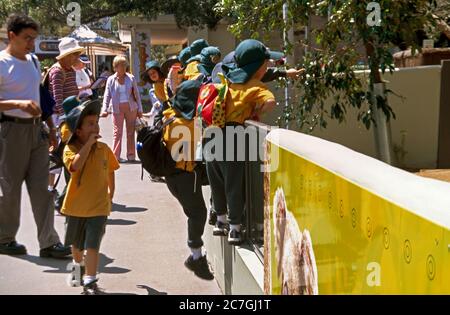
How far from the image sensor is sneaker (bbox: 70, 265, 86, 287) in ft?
17.2

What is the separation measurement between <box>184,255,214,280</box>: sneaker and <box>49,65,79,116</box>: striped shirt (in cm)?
255

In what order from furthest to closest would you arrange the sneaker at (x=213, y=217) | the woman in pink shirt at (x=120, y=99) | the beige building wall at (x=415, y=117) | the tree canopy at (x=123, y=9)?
the tree canopy at (x=123, y=9)
the beige building wall at (x=415, y=117)
the woman in pink shirt at (x=120, y=99)
the sneaker at (x=213, y=217)

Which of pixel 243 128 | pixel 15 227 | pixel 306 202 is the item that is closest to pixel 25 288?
pixel 15 227

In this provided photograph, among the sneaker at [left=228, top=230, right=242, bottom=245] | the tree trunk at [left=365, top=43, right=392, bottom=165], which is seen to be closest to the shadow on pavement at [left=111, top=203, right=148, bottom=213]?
the tree trunk at [left=365, top=43, right=392, bottom=165]

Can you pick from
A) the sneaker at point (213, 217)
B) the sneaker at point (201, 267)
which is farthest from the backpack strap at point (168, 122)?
the sneaker at point (201, 267)

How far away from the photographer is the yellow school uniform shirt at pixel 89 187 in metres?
5.03

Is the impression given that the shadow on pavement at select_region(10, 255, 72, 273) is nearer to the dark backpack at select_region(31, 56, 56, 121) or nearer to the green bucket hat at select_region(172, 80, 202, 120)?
the dark backpack at select_region(31, 56, 56, 121)

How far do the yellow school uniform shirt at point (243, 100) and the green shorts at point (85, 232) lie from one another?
119 centimetres

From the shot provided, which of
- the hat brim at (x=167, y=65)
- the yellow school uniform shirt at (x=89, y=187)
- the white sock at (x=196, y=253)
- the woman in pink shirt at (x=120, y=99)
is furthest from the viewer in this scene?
the woman in pink shirt at (x=120, y=99)

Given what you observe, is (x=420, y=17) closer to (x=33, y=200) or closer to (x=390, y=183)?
(x=33, y=200)

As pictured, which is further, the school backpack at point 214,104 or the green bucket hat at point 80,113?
the green bucket hat at point 80,113

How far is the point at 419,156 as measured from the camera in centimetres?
1199

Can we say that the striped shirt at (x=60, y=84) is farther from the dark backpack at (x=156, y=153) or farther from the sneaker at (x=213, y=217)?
the sneaker at (x=213, y=217)

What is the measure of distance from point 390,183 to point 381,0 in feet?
16.5
